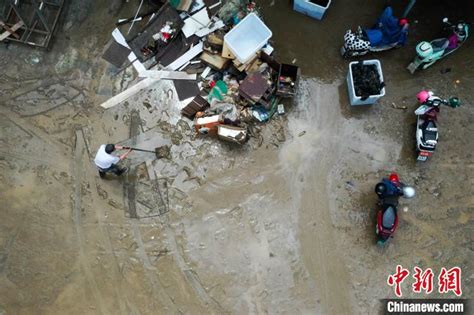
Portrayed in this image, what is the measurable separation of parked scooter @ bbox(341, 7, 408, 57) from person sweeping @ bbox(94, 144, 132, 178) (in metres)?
4.93

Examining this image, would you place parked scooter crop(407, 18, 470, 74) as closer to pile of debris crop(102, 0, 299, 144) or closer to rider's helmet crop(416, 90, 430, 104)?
rider's helmet crop(416, 90, 430, 104)

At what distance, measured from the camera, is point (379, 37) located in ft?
28.5

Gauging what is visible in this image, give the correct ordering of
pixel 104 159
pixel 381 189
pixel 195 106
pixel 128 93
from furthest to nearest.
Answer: pixel 128 93, pixel 195 106, pixel 381 189, pixel 104 159

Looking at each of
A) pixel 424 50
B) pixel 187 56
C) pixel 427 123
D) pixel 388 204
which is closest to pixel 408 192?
pixel 388 204

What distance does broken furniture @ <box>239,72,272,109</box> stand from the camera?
845 cm

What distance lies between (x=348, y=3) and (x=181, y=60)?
12.3ft

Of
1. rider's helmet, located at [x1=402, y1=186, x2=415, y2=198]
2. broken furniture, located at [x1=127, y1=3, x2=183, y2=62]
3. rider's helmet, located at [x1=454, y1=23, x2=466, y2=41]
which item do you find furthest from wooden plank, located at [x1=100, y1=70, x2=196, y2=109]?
rider's helmet, located at [x1=454, y1=23, x2=466, y2=41]

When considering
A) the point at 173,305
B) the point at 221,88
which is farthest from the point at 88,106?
the point at 173,305

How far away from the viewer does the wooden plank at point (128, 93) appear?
8961mm

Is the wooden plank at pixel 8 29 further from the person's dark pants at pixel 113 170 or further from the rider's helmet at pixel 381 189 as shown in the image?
the rider's helmet at pixel 381 189

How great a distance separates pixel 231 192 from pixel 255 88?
2059 millimetres

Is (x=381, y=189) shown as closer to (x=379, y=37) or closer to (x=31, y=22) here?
(x=379, y=37)

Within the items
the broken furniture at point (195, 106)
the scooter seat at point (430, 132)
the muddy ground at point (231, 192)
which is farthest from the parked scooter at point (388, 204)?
the broken furniture at point (195, 106)

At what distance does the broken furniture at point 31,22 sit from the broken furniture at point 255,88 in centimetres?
434
